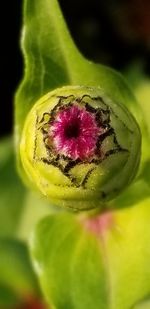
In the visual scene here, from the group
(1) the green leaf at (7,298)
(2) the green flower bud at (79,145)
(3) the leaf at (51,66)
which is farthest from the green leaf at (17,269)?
(2) the green flower bud at (79,145)

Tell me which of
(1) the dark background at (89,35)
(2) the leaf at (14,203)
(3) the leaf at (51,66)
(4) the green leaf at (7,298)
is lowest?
(4) the green leaf at (7,298)

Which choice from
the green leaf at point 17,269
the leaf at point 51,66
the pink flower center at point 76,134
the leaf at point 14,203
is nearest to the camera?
the pink flower center at point 76,134

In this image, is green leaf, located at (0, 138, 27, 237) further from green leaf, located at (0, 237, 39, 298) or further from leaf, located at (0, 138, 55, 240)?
green leaf, located at (0, 237, 39, 298)

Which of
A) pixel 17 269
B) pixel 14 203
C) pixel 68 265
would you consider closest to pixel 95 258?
pixel 68 265

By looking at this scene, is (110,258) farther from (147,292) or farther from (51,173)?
(51,173)

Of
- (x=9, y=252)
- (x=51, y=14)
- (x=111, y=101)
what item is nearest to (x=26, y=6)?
(x=51, y=14)

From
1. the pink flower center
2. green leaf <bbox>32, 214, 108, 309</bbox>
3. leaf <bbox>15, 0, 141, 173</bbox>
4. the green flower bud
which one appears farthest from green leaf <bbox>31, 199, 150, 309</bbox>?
the pink flower center

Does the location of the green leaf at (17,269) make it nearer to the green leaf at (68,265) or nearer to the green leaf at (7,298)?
the green leaf at (7,298)
